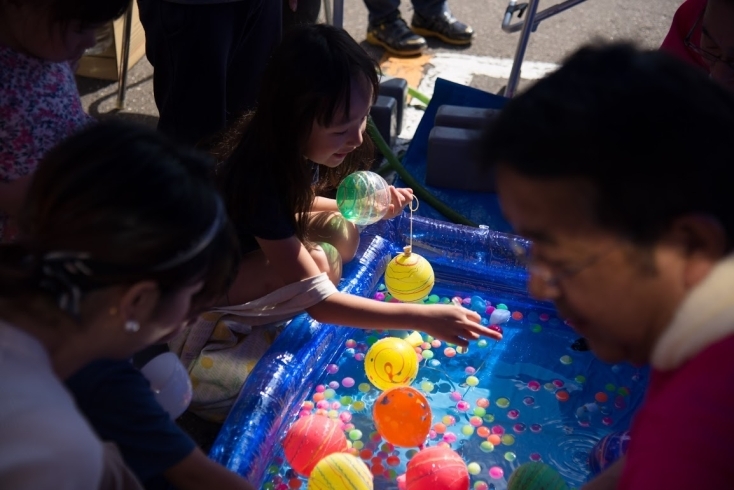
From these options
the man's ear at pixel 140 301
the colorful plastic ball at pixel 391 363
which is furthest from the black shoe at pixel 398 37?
the man's ear at pixel 140 301

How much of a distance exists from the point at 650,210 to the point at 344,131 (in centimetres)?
127

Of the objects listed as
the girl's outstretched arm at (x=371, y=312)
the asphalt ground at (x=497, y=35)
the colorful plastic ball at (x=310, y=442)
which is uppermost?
the girl's outstretched arm at (x=371, y=312)

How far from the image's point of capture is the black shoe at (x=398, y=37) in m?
4.14

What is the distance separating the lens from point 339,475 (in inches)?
65.1

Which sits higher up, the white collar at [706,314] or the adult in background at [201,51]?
the white collar at [706,314]

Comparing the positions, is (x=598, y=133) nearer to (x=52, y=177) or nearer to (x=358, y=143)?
(x=52, y=177)

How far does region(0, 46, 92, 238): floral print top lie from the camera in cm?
171

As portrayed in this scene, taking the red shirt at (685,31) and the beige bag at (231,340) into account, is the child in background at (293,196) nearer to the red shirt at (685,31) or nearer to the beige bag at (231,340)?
the beige bag at (231,340)

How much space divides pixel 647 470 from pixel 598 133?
41 cm

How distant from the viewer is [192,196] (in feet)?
3.79

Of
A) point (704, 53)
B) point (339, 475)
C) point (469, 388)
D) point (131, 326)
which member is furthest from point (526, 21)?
point (131, 326)

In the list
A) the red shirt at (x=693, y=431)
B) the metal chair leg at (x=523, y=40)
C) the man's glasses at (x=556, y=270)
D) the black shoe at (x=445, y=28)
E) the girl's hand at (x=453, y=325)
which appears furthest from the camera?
the black shoe at (x=445, y=28)

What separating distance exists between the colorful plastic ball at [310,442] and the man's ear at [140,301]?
2.48 ft

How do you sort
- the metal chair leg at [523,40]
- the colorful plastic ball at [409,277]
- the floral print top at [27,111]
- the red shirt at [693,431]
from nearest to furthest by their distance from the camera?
the red shirt at [693,431], the floral print top at [27,111], the colorful plastic ball at [409,277], the metal chair leg at [523,40]
